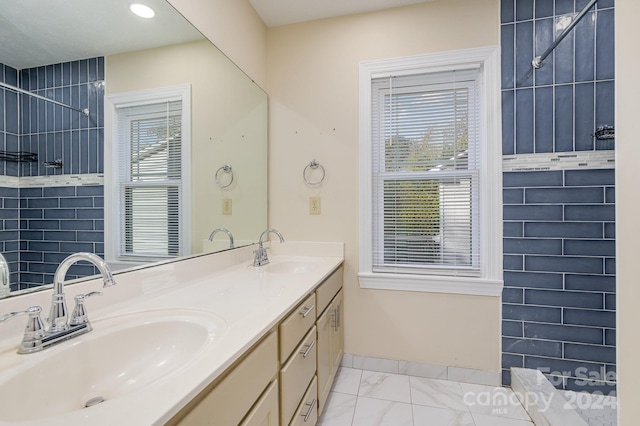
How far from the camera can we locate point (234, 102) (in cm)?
186

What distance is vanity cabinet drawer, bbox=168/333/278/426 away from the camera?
61cm

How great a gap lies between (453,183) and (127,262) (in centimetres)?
191

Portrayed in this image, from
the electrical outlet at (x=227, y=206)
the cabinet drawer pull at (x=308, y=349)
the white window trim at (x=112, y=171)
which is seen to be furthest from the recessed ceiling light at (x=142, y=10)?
the cabinet drawer pull at (x=308, y=349)

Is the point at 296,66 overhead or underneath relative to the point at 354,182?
overhead

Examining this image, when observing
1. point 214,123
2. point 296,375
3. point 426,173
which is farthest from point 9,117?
point 426,173

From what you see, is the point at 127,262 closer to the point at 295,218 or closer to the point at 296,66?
the point at 295,218

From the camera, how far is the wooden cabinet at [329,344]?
1.50m

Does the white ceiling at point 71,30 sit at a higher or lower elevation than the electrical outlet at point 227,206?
higher

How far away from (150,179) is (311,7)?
1667 millimetres

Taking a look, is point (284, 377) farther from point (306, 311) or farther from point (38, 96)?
point (38, 96)

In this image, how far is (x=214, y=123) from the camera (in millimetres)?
1674

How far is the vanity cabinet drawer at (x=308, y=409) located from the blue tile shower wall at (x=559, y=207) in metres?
1.30

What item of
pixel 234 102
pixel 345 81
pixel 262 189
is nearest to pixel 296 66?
pixel 345 81

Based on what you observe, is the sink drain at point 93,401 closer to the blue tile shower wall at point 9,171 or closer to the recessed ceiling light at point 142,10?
the blue tile shower wall at point 9,171
